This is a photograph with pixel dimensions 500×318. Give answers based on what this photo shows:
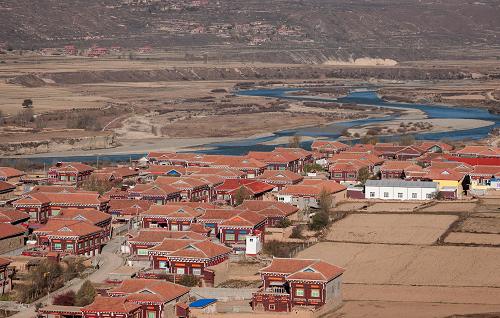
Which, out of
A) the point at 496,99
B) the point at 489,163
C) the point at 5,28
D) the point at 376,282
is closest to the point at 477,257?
the point at 376,282

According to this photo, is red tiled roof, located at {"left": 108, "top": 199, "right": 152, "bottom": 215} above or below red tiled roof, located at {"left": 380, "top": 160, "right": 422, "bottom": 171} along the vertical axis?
below

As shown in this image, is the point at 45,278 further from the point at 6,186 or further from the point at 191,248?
the point at 6,186

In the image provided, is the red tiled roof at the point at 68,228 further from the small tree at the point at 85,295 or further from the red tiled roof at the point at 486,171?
the red tiled roof at the point at 486,171

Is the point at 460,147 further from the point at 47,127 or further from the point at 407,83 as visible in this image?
the point at 407,83

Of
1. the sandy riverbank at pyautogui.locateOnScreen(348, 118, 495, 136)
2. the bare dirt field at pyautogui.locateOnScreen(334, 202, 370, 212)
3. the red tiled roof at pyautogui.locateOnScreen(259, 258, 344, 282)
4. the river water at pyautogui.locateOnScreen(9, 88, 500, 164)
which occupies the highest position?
the red tiled roof at pyautogui.locateOnScreen(259, 258, 344, 282)

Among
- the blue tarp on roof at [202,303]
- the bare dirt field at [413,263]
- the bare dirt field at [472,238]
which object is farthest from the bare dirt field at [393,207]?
the blue tarp on roof at [202,303]

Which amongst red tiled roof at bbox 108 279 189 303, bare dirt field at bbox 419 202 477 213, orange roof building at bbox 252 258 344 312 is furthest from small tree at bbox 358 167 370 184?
red tiled roof at bbox 108 279 189 303

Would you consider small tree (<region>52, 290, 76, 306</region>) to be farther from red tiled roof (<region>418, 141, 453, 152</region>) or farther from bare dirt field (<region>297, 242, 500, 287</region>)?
red tiled roof (<region>418, 141, 453, 152</region>)
